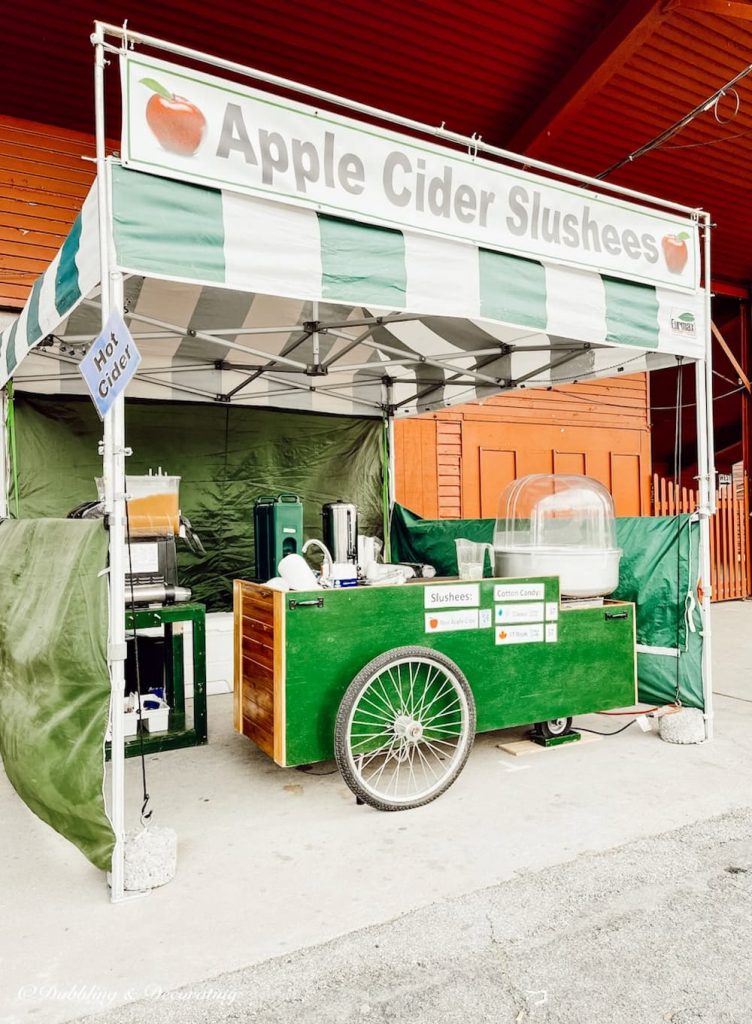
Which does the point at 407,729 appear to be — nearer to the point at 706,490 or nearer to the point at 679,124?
the point at 706,490

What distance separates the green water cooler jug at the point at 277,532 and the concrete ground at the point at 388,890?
4.67 feet

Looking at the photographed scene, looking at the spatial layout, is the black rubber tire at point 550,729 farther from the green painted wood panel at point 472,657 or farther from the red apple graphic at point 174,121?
the red apple graphic at point 174,121

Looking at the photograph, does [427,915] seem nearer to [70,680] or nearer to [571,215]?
[70,680]

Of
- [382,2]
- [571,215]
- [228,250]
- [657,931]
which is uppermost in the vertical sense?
[382,2]

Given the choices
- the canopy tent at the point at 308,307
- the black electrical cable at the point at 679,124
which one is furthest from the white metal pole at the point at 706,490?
the black electrical cable at the point at 679,124

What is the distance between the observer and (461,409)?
8680mm

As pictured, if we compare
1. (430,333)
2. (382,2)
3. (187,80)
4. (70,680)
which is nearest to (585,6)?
(382,2)

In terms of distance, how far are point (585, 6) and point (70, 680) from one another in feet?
22.0

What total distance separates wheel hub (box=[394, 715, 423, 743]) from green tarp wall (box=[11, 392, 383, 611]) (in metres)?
2.96

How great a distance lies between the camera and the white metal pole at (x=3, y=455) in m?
5.27

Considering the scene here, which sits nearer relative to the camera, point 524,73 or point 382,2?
point 382,2

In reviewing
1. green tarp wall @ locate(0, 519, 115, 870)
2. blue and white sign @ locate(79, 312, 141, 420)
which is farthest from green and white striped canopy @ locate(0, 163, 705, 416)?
green tarp wall @ locate(0, 519, 115, 870)

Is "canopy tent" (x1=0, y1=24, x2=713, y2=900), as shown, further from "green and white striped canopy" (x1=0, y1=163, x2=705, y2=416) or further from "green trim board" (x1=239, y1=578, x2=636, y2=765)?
"green trim board" (x1=239, y1=578, x2=636, y2=765)

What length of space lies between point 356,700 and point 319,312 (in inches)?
101
